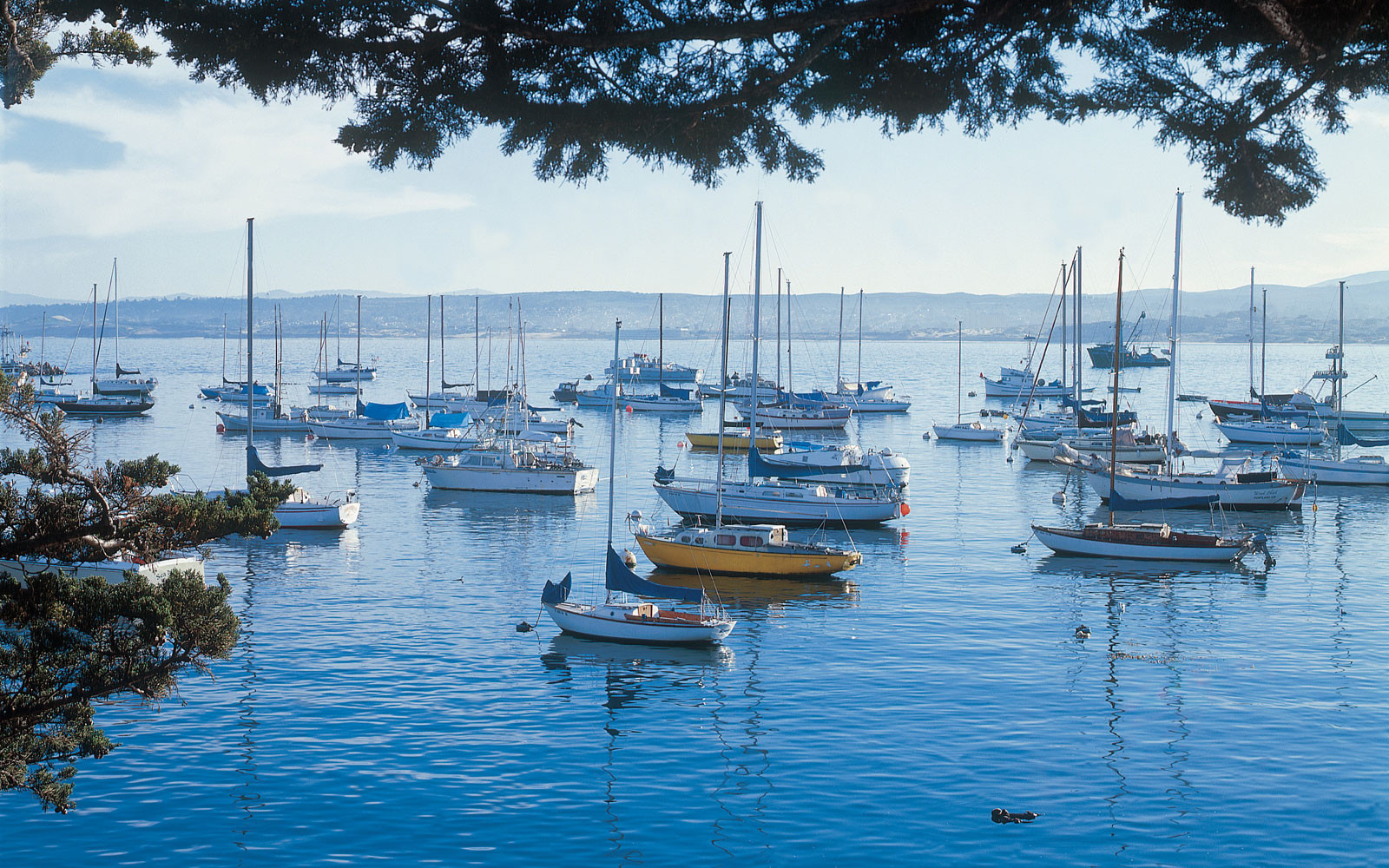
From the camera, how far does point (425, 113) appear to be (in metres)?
10.3

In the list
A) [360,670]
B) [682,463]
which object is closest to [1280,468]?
[682,463]

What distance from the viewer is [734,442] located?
273 feet

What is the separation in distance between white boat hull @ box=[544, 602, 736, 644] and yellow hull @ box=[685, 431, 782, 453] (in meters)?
46.3

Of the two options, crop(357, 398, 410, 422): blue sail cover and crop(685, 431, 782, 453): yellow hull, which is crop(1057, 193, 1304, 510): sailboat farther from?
crop(357, 398, 410, 422): blue sail cover

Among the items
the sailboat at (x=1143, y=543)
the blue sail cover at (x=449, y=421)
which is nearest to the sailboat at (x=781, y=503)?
the sailboat at (x=1143, y=543)

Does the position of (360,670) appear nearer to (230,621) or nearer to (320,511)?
(230,621)

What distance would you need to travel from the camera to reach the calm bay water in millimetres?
20969

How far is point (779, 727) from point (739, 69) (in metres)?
18.6

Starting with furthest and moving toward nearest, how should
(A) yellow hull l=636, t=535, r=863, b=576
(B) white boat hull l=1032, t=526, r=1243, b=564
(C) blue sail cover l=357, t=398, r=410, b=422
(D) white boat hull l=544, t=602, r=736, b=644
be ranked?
(C) blue sail cover l=357, t=398, r=410, b=422, (B) white boat hull l=1032, t=526, r=1243, b=564, (A) yellow hull l=636, t=535, r=863, b=576, (D) white boat hull l=544, t=602, r=736, b=644

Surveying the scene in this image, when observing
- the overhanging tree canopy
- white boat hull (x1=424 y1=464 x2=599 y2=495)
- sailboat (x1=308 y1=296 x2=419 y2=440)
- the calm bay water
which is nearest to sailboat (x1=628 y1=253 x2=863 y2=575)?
the calm bay water

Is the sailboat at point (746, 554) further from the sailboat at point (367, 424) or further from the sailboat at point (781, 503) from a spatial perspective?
the sailboat at point (367, 424)

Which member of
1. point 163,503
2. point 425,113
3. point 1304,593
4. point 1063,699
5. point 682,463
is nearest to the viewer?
point 425,113

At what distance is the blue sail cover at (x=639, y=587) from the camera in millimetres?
32250

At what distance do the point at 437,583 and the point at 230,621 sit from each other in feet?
94.2
